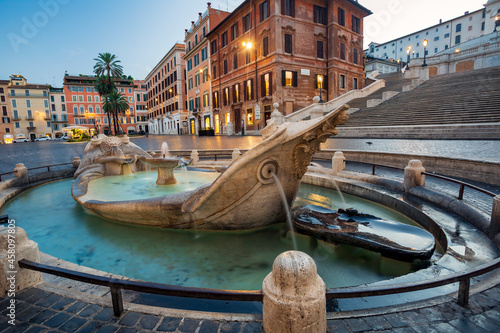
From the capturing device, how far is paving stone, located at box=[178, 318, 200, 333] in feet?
6.21

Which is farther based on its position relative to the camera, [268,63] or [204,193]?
[268,63]

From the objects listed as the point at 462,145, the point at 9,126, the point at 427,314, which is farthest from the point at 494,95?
the point at 9,126

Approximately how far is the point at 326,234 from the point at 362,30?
120 ft

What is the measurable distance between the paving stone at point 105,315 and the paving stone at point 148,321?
0.92 feet

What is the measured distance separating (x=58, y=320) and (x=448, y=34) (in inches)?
3054

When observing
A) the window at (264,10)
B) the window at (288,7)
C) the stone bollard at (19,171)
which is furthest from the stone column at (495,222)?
the window at (264,10)

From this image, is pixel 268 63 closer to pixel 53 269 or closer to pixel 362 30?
pixel 362 30

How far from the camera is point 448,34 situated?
57.3 metres

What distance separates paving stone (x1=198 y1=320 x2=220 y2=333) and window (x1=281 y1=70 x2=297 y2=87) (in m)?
26.8

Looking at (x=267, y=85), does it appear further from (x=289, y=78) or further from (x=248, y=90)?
(x=248, y=90)

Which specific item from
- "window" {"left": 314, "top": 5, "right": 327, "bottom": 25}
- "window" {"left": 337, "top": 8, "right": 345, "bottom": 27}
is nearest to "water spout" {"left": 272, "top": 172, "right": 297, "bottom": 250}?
"window" {"left": 314, "top": 5, "right": 327, "bottom": 25}

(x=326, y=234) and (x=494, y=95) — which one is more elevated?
(x=494, y=95)

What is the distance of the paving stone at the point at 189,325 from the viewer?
1.89 m

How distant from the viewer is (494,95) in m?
14.4
